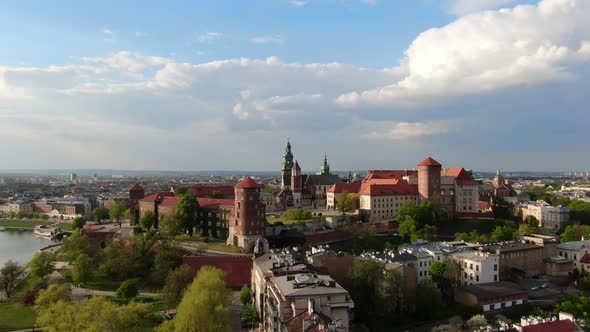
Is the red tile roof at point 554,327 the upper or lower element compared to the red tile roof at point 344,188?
lower

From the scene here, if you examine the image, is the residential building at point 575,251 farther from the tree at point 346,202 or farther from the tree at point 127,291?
the tree at point 127,291

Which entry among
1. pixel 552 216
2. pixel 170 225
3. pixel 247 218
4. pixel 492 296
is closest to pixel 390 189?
pixel 552 216

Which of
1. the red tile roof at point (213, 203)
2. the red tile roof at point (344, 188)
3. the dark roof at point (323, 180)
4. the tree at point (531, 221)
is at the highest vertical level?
the dark roof at point (323, 180)

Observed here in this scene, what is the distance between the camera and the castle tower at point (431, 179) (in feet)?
242

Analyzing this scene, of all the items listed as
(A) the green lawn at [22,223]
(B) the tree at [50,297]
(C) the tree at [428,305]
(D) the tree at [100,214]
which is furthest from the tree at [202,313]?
(A) the green lawn at [22,223]

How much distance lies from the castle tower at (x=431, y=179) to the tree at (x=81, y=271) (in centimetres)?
4644

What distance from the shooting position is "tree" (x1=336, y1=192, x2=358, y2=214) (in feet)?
253

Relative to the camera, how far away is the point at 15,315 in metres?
39.9

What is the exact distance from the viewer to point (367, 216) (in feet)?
242

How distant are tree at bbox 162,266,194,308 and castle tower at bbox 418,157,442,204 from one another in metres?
43.1

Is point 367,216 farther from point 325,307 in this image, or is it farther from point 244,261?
point 325,307

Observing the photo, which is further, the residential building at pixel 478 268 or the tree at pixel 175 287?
the residential building at pixel 478 268

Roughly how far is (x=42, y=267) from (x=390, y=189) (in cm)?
4698

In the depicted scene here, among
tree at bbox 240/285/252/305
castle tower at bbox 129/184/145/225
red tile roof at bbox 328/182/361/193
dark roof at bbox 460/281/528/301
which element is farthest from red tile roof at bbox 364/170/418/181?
tree at bbox 240/285/252/305
